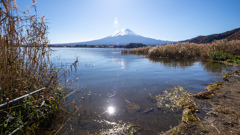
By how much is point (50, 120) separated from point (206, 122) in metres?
2.55

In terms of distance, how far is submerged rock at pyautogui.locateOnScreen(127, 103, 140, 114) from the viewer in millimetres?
2419

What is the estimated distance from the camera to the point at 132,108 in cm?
253

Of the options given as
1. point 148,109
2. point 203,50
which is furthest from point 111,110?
point 203,50

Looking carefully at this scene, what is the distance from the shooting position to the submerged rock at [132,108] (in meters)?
2.42

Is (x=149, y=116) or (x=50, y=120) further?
(x=149, y=116)

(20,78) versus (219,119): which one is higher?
(20,78)

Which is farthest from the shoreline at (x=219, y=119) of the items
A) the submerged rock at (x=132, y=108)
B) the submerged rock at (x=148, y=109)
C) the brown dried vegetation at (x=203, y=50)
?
the brown dried vegetation at (x=203, y=50)

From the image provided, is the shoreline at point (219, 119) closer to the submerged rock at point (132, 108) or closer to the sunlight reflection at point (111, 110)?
the submerged rock at point (132, 108)

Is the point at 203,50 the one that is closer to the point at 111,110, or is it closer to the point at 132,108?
the point at 132,108

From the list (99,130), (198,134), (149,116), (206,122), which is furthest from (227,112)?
(99,130)

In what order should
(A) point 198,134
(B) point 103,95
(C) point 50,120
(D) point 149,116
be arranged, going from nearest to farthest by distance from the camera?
(A) point 198,134 < (C) point 50,120 < (D) point 149,116 < (B) point 103,95

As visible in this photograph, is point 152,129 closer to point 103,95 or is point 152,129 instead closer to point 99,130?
point 99,130

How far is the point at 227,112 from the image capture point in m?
2.08

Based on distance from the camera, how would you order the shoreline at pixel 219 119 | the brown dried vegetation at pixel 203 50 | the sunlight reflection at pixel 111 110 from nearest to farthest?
the shoreline at pixel 219 119 < the sunlight reflection at pixel 111 110 < the brown dried vegetation at pixel 203 50
